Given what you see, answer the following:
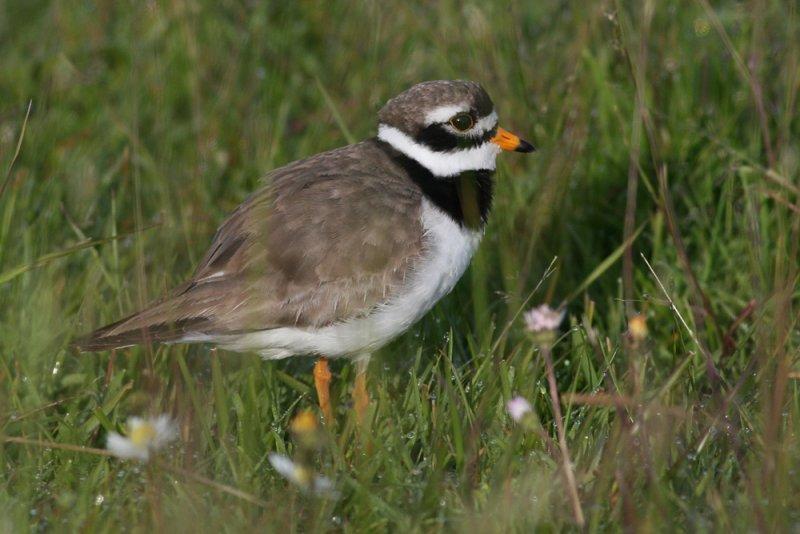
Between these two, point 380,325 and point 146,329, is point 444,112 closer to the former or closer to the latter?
point 380,325

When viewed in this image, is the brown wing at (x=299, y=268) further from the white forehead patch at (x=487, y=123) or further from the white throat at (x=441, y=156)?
the white forehead patch at (x=487, y=123)

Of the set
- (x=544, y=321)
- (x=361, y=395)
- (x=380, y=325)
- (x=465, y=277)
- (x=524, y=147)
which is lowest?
(x=465, y=277)

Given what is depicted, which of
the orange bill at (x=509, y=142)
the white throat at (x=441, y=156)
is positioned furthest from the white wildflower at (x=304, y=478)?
the orange bill at (x=509, y=142)

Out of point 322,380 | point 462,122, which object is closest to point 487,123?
point 462,122

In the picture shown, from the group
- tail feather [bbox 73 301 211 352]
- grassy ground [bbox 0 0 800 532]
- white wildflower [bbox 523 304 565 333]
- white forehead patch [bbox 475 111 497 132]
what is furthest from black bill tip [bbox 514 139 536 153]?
A: white wildflower [bbox 523 304 565 333]

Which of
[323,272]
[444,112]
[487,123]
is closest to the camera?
[323,272]

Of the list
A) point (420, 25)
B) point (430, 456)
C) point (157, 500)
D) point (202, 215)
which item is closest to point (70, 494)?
point (157, 500)

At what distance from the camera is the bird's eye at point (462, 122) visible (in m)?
4.82

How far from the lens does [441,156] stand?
484 centimetres

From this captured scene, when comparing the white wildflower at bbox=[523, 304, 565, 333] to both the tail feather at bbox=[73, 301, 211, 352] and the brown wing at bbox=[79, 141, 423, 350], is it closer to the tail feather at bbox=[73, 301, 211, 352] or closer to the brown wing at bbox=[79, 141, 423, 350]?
the brown wing at bbox=[79, 141, 423, 350]

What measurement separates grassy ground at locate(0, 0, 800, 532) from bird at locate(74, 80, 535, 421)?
151mm

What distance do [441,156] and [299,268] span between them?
0.82 meters

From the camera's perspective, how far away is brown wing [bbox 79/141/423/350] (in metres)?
4.35

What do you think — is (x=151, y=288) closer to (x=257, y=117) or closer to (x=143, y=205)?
(x=143, y=205)
